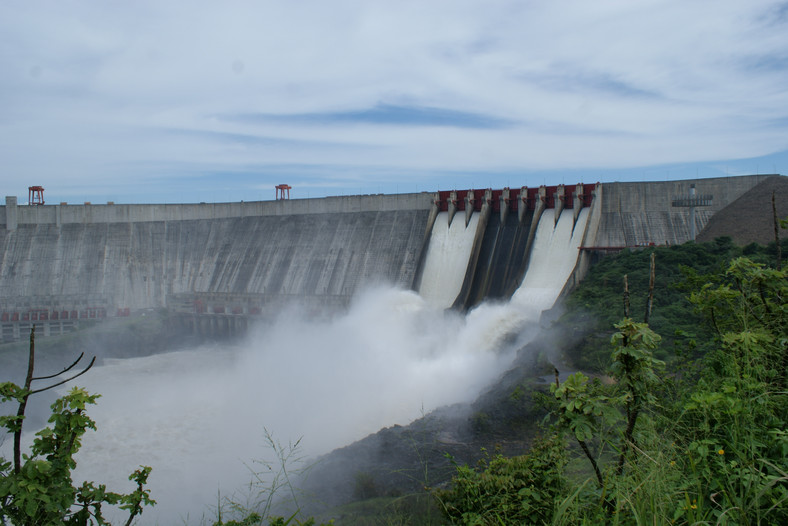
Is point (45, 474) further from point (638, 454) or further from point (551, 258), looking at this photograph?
point (551, 258)

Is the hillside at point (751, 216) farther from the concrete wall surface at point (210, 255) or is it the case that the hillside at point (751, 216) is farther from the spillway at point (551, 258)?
the concrete wall surface at point (210, 255)

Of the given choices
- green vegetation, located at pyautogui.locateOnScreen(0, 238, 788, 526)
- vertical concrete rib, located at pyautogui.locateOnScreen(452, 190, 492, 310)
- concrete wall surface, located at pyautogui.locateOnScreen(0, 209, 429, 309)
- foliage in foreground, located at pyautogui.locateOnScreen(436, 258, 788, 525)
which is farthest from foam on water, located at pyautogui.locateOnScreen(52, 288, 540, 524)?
foliage in foreground, located at pyautogui.locateOnScreen(436, 258, 788, 525)

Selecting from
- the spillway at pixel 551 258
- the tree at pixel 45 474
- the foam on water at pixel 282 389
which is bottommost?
the foam on water at pixel 282 389

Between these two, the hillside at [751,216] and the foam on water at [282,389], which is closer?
the foam on water at [282,389]

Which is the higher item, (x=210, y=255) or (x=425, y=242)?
(x=425, y=242)

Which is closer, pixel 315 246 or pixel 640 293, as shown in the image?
pixel 640 293

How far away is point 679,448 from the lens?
445cm

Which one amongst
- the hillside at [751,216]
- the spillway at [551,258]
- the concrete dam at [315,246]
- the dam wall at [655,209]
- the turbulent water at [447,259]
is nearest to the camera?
the spillway at [551,258]

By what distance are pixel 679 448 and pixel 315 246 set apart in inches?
1335

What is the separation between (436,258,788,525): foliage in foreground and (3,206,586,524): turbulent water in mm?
9851

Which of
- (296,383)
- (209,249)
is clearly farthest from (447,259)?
(209,249)

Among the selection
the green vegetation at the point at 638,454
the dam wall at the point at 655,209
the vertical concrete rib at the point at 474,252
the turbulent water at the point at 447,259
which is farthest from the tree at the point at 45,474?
the dam wall at the point at 655,209

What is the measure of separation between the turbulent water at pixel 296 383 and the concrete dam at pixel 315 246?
713 millimetres

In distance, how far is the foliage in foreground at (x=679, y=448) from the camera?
3.51 meters
